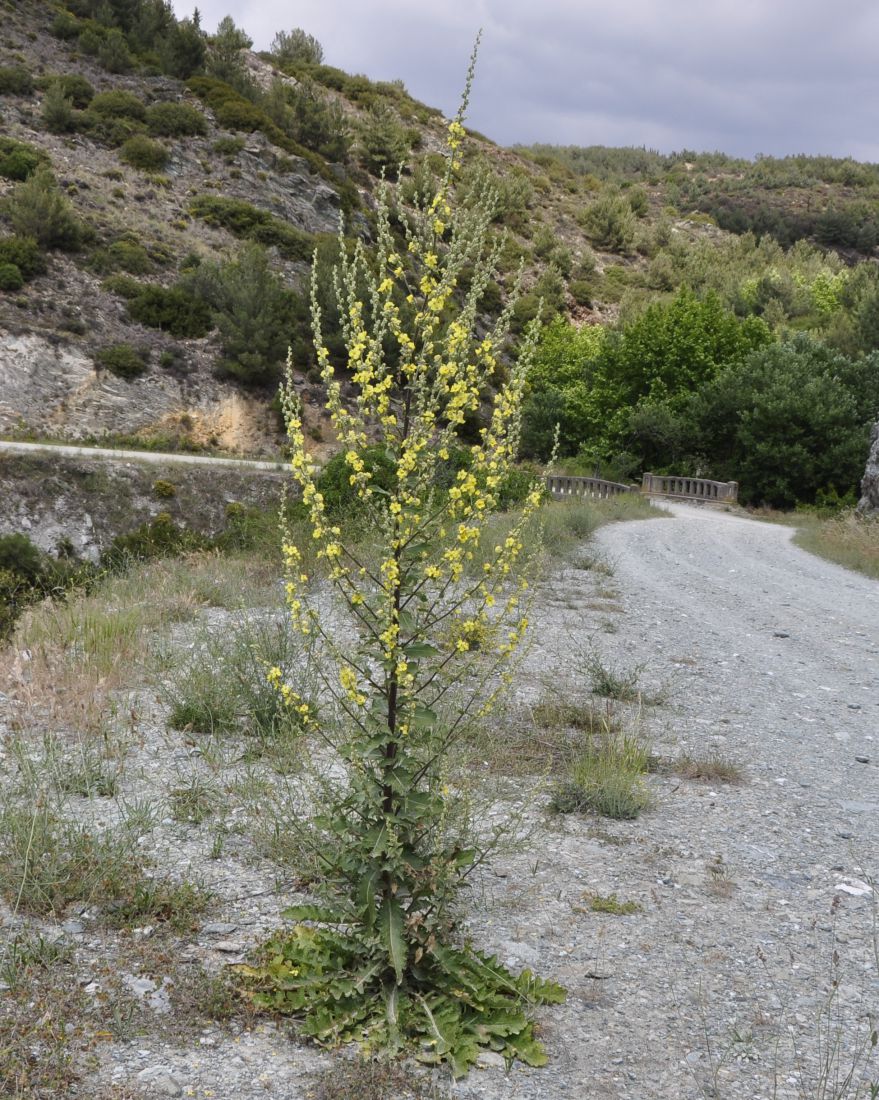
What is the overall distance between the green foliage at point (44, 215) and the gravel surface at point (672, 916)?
30.8 m

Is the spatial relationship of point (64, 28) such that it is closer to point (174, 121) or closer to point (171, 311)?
point (174, 121)

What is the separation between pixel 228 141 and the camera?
44812mm

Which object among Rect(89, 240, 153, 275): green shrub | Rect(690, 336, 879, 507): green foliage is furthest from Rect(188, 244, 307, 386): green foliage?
Rect(690, 336, 879, 507): green foliage

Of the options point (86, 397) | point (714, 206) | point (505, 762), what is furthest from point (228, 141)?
point (714, 206)

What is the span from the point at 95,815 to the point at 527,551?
342 inches

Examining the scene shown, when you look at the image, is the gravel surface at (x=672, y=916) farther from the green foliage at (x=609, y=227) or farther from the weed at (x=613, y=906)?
the green foliage at (x=609, y=227)

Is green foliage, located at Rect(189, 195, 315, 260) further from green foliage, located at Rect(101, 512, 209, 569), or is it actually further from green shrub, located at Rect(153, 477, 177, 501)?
green foliage, located at Rect(101, 512, 209, 569)

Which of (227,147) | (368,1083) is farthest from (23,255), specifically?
(368,1083)

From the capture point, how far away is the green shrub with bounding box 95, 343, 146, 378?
30.8m

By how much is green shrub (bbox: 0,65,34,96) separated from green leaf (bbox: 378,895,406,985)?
47.1 metres

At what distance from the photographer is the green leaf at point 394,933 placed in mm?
3494

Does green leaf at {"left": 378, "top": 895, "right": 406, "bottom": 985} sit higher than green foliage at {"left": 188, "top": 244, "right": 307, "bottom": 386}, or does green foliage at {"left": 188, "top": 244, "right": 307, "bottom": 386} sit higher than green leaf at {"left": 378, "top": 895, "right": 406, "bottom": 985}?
green foliage at {"left": 188, "top": 244, "right": 307, "bottom": 386}

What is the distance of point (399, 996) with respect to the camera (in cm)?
362

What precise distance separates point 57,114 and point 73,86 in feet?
10.8
